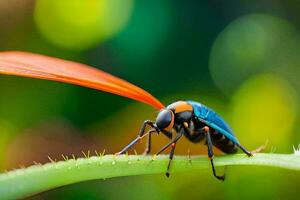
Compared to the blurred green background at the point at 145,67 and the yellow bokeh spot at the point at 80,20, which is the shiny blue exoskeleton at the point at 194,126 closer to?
the blurred green background at the point at 145,67

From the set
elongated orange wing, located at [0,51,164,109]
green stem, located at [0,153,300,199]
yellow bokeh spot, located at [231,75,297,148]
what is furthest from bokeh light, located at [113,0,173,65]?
green stem, located at [0,153,300,199]

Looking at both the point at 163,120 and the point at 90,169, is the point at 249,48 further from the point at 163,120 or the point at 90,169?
the point at 90,169

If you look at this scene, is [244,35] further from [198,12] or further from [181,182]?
[181,182]

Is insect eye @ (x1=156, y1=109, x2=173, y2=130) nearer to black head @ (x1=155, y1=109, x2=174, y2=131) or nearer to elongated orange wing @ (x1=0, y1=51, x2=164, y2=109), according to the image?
black head @ (x1=155, y1=109, x2=174, y2=131)

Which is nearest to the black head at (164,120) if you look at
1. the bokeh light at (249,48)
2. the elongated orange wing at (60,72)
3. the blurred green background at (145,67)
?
the elongated orange wing at (60,72)

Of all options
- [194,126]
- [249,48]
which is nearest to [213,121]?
[194,126]
